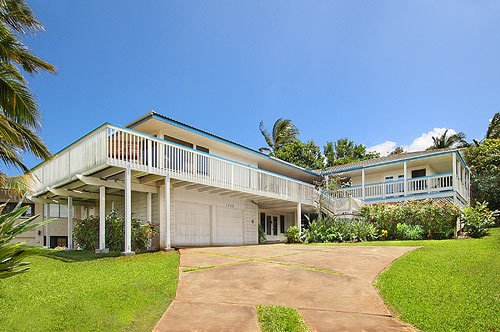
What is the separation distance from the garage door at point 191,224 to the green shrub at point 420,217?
9.14 metres

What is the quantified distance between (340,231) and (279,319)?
47.3 feet

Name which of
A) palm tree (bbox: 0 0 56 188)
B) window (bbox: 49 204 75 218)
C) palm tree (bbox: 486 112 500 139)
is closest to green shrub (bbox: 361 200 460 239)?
palm tree (bbox: 0 0 56 188)

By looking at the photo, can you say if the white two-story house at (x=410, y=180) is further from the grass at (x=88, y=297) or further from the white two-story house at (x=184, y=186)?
the grass at (x=88, y=297)

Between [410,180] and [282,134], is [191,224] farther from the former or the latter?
[282,134]

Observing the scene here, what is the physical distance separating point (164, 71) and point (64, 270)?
29.4ft

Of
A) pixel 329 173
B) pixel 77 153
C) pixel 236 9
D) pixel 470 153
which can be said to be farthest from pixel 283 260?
pixel 470 153

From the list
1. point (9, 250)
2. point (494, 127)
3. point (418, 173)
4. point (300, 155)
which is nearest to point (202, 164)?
point (9, 250)

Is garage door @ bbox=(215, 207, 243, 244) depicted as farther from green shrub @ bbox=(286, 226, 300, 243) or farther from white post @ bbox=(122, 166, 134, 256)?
white post @ bbox=(122, 166, 134, 256)

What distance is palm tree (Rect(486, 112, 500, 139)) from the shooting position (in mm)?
36250

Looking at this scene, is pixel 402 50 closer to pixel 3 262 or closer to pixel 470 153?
pixel 3 262

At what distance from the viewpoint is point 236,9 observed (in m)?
13.7

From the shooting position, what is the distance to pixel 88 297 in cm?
643

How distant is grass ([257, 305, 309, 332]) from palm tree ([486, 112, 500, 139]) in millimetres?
38232

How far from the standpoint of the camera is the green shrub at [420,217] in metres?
18.1
